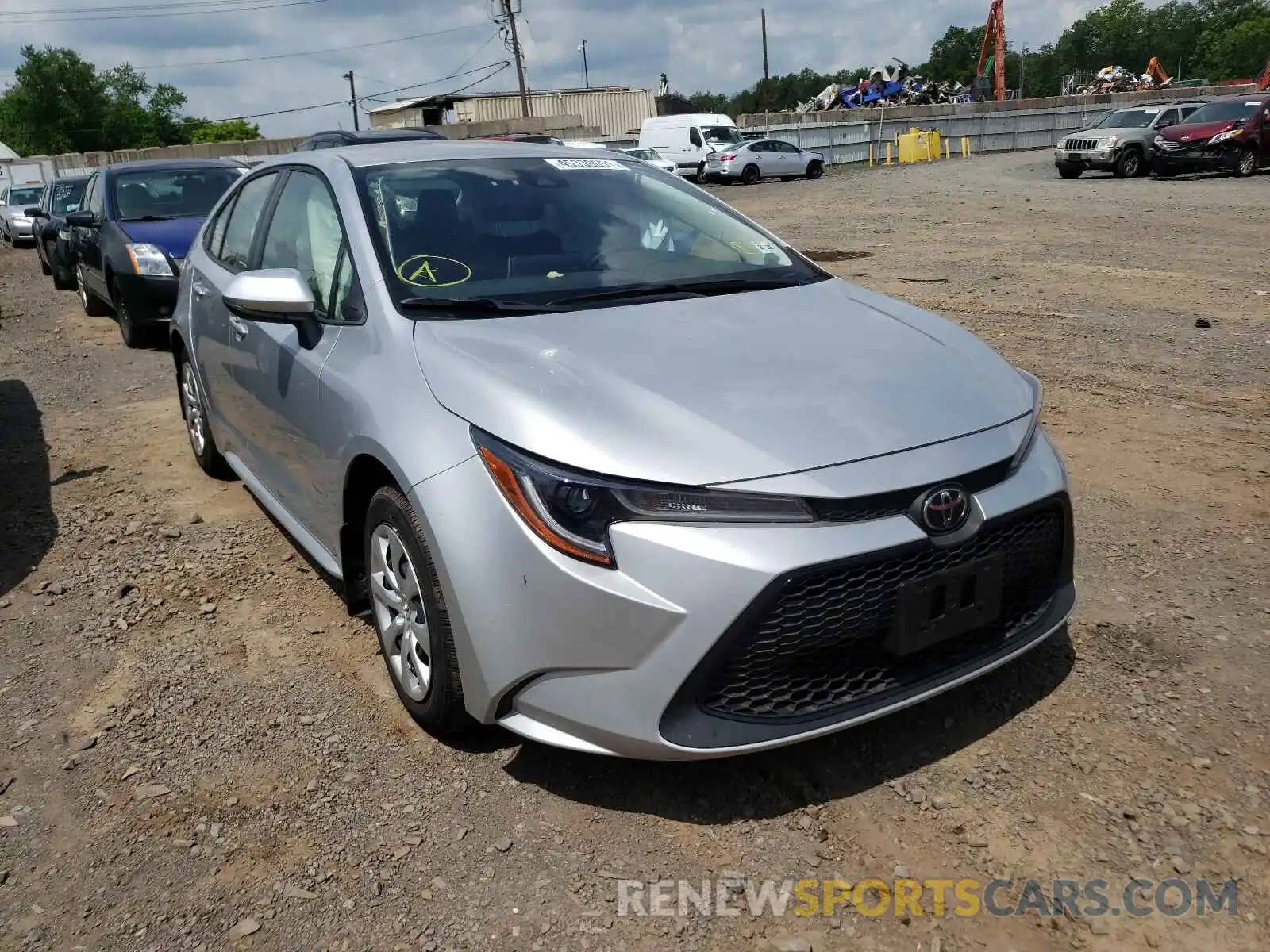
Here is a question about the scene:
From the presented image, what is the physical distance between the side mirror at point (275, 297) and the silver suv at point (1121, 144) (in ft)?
74.8

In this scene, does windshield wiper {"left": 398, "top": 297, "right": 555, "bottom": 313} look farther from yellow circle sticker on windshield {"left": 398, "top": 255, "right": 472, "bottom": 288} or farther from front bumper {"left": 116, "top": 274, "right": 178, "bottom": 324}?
front bumper {"left": 116, "top": 274, "right": 178, "bottom": 324}

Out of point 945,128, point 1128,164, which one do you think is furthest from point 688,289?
point 945,128

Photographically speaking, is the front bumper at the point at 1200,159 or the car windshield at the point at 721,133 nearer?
the front bumper at the point at 1200,159

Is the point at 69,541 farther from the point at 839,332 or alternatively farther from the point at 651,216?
the point at 839,332

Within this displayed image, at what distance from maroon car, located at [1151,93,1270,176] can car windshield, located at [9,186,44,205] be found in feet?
84.9

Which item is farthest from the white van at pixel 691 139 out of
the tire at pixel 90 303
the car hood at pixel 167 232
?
the car hood at pixel 167 232

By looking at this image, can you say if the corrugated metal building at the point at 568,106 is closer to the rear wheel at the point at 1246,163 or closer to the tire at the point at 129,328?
the rear wheel at the point at 1246,163

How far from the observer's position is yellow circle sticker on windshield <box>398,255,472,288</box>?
3209 mm

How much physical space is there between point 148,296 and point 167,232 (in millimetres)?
649

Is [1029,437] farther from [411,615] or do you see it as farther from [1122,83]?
[1122,83]

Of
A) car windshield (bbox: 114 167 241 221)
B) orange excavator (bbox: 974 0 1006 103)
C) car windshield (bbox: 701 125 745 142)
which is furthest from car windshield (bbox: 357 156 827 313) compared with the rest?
orange excavator (bbox: 974 0 1006 103)

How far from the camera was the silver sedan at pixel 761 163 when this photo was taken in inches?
1236

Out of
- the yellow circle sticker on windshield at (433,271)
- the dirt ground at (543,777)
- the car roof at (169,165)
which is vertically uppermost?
the car roof at (169,165)

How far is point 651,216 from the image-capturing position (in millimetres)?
3842
